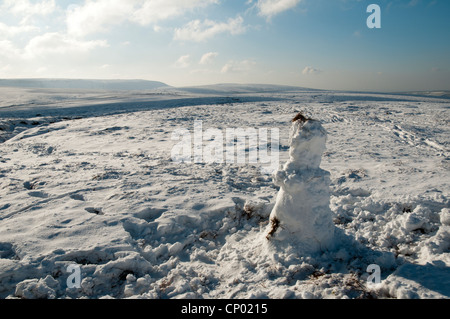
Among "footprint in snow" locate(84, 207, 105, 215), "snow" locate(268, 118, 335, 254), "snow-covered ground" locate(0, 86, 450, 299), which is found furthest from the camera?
"footprint in snow" locate(84, 207, 105, 215)

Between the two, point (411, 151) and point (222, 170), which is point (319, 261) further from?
point (411, 151)

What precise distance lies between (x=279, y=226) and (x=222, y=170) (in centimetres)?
333

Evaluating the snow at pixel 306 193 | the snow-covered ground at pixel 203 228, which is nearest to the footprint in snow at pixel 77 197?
the snow-covered ground at pixel 203 228

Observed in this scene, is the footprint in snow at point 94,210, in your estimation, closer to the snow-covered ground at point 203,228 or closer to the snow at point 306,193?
the snow-covered ground at point 203,228

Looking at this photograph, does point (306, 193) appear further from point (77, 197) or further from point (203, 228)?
point (77, 197)

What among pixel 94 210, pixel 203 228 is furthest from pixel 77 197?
pixel 203 228

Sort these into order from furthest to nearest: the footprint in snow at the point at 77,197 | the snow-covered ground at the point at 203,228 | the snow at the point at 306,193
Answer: the footprint in snow at the point at 77,197, the snow at the point at 306,193, the snow-covered ground at the point at 203,228

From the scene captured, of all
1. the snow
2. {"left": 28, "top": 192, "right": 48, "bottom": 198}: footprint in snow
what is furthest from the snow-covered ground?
the snow

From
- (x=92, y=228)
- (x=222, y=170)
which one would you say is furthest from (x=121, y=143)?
(x=92, y=228)

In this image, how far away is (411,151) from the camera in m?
7.86

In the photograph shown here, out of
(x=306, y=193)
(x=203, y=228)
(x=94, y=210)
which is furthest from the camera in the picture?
(x=94, y=210)

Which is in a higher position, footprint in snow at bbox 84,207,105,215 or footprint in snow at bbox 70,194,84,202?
footprint in snow at bbox 70,194,84,202

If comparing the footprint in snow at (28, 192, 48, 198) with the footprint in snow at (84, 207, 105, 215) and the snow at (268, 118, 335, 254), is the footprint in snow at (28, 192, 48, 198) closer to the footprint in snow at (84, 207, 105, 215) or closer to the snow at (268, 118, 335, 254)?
the footprint in snow at (84, 207, 105, 215)

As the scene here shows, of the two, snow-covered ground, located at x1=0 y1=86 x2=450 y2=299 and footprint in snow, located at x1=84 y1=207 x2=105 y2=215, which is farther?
footprint in snow, located at x1=84 y1=207 x2=105 y2=215
